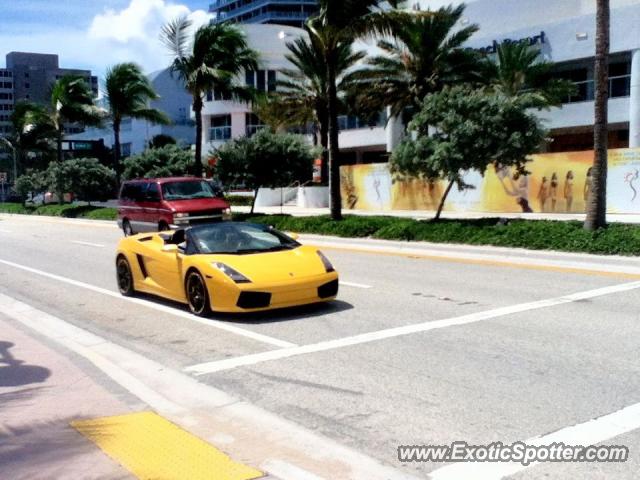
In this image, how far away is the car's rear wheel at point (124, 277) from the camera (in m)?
11.3

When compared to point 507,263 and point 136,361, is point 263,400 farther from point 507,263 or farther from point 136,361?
point 507,263

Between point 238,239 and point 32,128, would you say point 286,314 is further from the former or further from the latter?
point 32,128

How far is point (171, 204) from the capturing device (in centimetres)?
2234

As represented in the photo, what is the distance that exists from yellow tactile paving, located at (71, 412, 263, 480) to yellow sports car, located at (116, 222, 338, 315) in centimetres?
331

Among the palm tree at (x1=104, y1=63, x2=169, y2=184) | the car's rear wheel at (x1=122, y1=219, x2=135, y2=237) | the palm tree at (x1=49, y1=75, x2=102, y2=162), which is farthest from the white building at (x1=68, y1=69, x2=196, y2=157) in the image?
the car's rear wheel at (x1=122, y1=219, x2=135, y2=237)

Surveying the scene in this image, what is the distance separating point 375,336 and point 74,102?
1544 inches

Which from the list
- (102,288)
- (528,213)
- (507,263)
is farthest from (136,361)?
(528,213)

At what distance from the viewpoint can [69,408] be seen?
559 cm

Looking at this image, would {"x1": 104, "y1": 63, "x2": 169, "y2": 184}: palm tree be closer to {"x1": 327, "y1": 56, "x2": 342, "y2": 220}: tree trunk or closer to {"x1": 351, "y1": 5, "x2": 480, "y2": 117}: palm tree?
{"x1": 351, "y1": 5, "x2": 480, "y2": 117}: palm tree

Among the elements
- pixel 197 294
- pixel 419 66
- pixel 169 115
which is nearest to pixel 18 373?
pixel 197 294

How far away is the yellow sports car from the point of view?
8.70 meters

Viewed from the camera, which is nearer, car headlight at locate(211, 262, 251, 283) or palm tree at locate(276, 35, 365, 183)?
car headlight at locate(211, 262, 251, 283)

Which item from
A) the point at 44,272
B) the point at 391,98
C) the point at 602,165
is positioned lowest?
the point at 44,272

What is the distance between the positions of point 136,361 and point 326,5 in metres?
16.5
